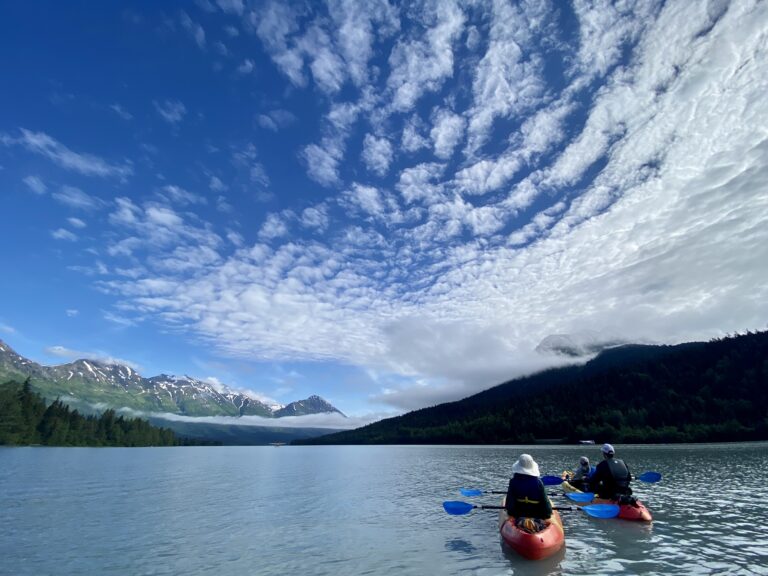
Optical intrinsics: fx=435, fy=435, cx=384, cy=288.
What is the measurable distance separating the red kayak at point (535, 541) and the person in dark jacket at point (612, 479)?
27.5 ft

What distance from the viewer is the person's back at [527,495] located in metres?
23.1

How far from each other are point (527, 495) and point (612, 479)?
385 inches

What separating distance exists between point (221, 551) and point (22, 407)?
225 metres

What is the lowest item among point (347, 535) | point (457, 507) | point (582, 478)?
point (347, 535)

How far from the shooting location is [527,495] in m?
23.3

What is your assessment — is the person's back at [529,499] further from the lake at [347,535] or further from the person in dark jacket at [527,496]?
the lake at [347,535]

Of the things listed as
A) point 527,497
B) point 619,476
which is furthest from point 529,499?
point 619,476

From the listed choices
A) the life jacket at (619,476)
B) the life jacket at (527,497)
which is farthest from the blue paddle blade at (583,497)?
the life jacket at (527,497)

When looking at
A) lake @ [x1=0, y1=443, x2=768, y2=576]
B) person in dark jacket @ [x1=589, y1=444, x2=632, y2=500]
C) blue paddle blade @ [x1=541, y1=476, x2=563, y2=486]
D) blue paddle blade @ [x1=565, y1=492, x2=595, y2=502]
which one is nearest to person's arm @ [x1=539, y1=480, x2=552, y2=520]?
lake @ [x1=0, y1=443, x2=768, y2=576]

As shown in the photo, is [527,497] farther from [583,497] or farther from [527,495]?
[583,497]

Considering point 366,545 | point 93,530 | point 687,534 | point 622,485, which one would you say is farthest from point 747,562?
point 93,530

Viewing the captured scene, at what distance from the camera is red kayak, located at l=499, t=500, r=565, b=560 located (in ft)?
69.1

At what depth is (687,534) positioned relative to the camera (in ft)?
81.4

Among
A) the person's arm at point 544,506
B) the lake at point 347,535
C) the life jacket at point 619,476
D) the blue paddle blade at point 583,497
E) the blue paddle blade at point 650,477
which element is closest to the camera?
the lake at point 347,535
